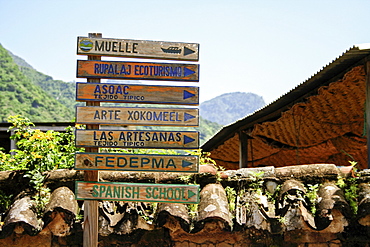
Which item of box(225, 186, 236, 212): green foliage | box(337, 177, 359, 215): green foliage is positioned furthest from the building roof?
box(225, 186, 236, 212): green foliage

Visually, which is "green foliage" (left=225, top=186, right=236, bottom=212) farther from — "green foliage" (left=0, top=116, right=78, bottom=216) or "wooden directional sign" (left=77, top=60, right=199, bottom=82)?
"green foliage" (left=0, top=116, right=78, bottom=216)

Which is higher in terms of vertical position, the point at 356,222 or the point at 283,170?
the point at 283,170

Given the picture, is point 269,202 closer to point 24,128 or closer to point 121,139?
point 121,139

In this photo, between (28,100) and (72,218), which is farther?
(28,100)

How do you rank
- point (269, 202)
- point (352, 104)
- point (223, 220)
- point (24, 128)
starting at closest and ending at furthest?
point (223, 220), point (269, 202), point (24, 128), point (352, 104)

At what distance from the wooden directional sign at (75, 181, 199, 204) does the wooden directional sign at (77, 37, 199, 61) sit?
129 cm

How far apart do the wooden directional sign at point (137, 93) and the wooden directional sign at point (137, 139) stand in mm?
314

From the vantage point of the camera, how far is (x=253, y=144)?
34.5ft

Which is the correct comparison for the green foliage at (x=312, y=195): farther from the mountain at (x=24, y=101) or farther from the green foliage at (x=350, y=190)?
the mountain at (x=24, y=101)

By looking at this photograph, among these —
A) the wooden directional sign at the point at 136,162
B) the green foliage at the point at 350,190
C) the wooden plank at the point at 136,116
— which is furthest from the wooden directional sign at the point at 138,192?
the green foliage at the point at 350,190

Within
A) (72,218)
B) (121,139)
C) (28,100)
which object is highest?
(28,100)

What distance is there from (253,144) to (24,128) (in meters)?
5.79

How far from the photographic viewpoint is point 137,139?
4656 mm

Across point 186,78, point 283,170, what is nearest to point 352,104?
point 283,170
